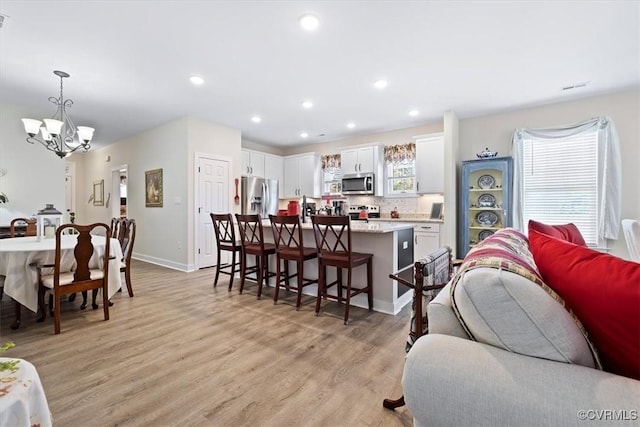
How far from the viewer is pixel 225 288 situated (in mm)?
3857

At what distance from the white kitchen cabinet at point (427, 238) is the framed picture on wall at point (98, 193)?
7501 mm

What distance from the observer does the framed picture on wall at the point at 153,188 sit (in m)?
5.43

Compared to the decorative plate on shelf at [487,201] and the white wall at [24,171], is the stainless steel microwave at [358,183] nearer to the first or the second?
the decorative plate on shelf at [487,201]

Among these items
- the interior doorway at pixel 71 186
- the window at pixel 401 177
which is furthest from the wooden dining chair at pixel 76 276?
the interior doorway at pixel 71 186

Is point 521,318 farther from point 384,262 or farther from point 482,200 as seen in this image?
point 482,200

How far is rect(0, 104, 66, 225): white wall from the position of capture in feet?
14.0

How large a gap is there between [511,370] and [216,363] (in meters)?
1.90

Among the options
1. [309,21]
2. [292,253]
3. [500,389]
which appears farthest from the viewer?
[292,253]

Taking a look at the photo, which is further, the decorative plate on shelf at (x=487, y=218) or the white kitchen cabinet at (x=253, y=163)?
the white kitchen cabinet at (x=253, y=163)

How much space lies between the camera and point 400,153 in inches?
223

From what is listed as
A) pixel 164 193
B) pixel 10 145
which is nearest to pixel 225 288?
pixel 164 193

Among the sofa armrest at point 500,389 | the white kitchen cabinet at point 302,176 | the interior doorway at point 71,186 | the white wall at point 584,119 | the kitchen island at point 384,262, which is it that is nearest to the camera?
the sofa armrest at point 500,389

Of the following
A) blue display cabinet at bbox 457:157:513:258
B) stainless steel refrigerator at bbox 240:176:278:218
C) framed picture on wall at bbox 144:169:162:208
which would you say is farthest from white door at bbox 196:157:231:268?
blue display cabinet at bbox 457:157:513:258

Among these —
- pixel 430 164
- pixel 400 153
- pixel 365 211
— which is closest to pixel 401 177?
pixel 400 153
